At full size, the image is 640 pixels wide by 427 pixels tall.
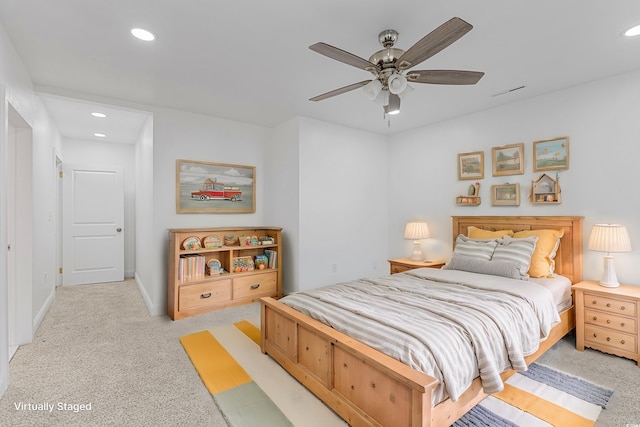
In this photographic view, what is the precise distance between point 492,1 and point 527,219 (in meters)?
2.47

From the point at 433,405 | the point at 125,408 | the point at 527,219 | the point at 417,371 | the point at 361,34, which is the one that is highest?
the point at 361,34

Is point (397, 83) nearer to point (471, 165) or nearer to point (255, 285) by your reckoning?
point (471, 165)

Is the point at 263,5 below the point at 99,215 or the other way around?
the other way around

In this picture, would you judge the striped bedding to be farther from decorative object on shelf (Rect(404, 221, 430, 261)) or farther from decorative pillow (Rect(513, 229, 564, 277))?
decorative object on shelf (Rect(404, 221, 430, 261))

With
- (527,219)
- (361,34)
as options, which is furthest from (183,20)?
(527,219)

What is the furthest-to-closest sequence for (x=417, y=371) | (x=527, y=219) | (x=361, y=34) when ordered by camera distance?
(x=527, y=219)
(x=361, y=34)
(x=417, y=371)

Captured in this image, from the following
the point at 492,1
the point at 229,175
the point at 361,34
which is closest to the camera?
the point at 492,1

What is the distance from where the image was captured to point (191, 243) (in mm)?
3768

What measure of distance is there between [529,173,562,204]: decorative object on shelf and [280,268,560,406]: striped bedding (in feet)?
3.90

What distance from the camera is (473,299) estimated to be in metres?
2.30

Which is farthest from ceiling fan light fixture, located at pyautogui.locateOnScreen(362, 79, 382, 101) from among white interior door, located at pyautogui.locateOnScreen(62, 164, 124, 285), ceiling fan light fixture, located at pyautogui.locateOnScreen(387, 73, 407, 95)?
white interior door, located at pyautogui.locateOnScreen(62, 164, 124, 285)

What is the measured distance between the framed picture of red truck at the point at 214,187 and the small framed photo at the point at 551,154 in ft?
12.0

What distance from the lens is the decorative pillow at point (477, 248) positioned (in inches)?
127

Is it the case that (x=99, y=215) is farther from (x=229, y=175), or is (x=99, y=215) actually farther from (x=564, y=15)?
(x=564, y=15)
